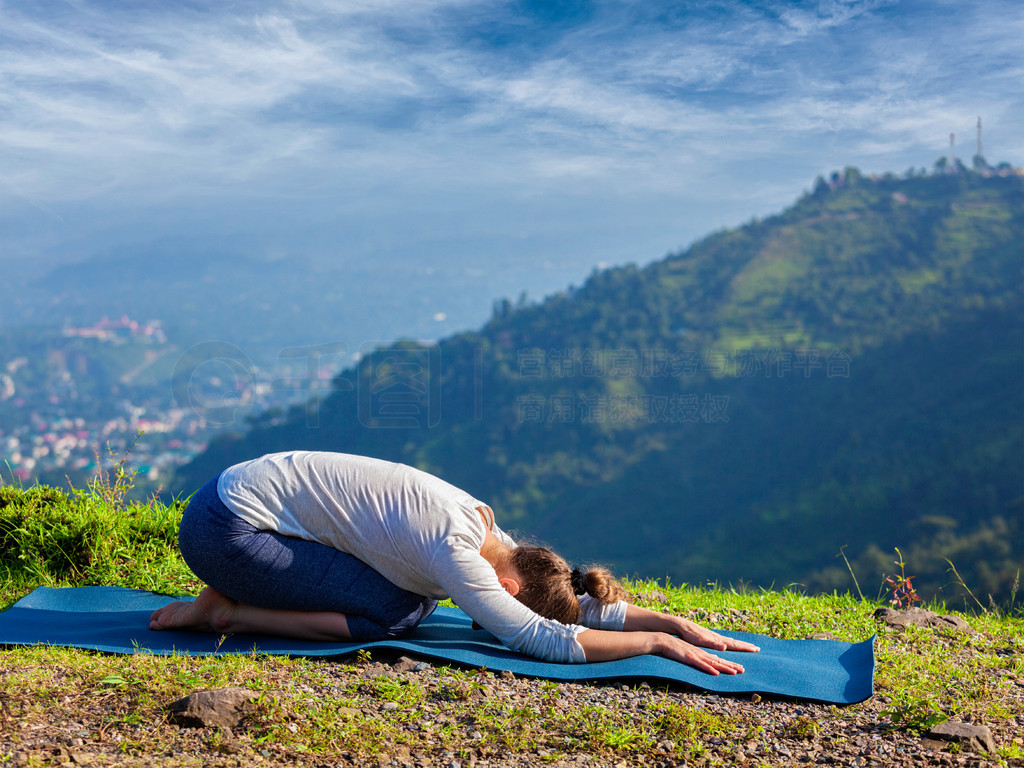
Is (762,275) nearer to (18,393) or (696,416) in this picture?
(696,416)

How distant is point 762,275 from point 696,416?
1968 cm

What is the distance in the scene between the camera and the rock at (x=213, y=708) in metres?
2.31

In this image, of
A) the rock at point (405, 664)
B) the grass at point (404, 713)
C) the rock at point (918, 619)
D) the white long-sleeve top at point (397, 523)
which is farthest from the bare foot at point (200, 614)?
the rock at point (918, 619)

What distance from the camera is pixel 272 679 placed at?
2645 mm

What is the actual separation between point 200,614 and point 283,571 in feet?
1.63

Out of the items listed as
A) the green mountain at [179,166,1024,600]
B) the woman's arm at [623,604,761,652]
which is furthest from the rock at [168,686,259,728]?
the green mountain at [179,166,1024,600]

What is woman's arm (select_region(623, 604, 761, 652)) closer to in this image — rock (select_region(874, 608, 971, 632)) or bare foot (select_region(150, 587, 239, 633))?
rock (select_region(874, 608, 971, 632))

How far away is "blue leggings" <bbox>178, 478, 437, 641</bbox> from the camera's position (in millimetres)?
2955

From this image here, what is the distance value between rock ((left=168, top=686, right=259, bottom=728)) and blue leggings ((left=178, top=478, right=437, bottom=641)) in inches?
23.9

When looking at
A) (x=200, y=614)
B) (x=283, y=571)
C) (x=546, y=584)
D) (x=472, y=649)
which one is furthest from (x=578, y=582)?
(x=200, y=614)

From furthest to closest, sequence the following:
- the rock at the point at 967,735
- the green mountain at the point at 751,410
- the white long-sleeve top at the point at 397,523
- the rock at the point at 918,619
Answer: the green mountain at the point at 751,410 < the rock at the point at 918,619 < the white long-sleeve top at the point at 397,523 < the rock at the point at 967,735

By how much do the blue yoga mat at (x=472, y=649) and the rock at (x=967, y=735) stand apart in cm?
30

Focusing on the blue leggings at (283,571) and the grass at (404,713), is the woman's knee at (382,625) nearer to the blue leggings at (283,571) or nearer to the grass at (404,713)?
the blue leggings at (283,571)

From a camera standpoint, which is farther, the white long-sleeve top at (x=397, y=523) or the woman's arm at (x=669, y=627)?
the woman's arm at (x=669, y=627)
